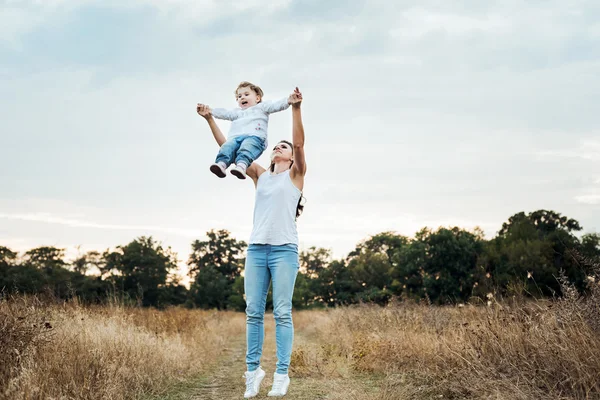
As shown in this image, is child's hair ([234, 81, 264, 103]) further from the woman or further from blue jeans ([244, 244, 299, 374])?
blue jeans ([244, 244, 299, 374])

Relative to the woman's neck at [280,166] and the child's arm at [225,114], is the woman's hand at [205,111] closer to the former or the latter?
the child's arm at [225,114]

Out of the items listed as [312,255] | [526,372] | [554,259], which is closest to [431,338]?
[526,372]

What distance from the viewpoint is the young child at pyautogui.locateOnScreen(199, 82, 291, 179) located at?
4.68 metres

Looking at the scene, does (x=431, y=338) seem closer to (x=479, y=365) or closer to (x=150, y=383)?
(x=479, y=365)

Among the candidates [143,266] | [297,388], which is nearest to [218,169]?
[297,388]

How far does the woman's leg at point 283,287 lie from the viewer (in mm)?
4594

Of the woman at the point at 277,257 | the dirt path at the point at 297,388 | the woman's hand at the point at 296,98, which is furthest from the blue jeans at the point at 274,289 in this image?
the woman's hand at the point at 296,98

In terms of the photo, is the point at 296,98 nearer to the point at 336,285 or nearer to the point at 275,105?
the point at 275,105

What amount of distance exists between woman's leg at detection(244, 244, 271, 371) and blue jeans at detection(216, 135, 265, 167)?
2.69ft

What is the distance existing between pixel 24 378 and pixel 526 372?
420cm

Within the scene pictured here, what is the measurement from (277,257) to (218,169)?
96 cm

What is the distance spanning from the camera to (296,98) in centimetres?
464

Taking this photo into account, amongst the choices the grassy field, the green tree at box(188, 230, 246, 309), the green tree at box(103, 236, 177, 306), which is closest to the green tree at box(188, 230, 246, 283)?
the green tree at box(188, 230, 246, 309)

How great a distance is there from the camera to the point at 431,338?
6.75 meters
